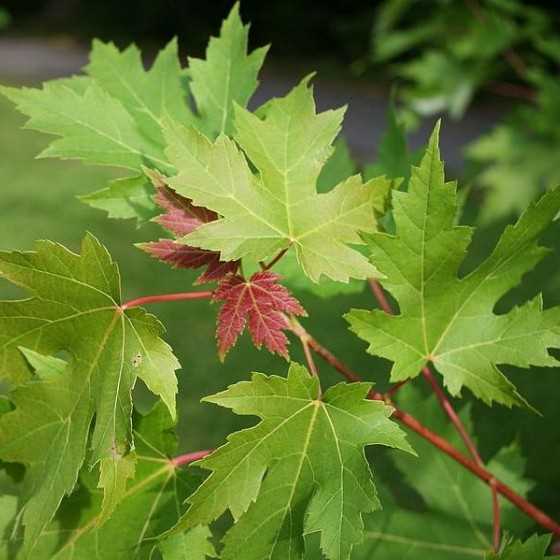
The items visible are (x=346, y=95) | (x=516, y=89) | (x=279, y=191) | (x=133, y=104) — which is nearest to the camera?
(x=279, y=191)

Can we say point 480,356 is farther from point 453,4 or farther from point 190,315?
point 453,4

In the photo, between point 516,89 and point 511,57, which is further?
point 516,89

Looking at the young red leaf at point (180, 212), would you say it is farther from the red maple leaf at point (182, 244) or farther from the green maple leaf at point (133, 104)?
the green maple leaf at point (133, 104)

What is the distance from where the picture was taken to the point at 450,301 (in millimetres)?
930

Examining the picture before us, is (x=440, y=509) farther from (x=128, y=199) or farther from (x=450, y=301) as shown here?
(x=128, y=199)

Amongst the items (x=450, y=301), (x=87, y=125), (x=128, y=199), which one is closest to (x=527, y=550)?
(x=450, y=301)

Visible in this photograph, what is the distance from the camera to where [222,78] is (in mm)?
1112

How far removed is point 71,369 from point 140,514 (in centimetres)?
18

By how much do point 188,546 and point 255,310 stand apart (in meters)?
0.26

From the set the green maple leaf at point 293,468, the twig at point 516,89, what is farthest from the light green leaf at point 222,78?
the twig at point 516,89

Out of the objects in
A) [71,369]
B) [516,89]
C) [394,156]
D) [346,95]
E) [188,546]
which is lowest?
[346,95]

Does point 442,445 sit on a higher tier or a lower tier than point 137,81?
lower

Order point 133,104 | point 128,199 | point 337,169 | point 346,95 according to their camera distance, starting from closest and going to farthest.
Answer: point 128,199
point 133,104
point 337,169
point 346,95

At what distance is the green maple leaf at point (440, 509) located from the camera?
1.20 meters
